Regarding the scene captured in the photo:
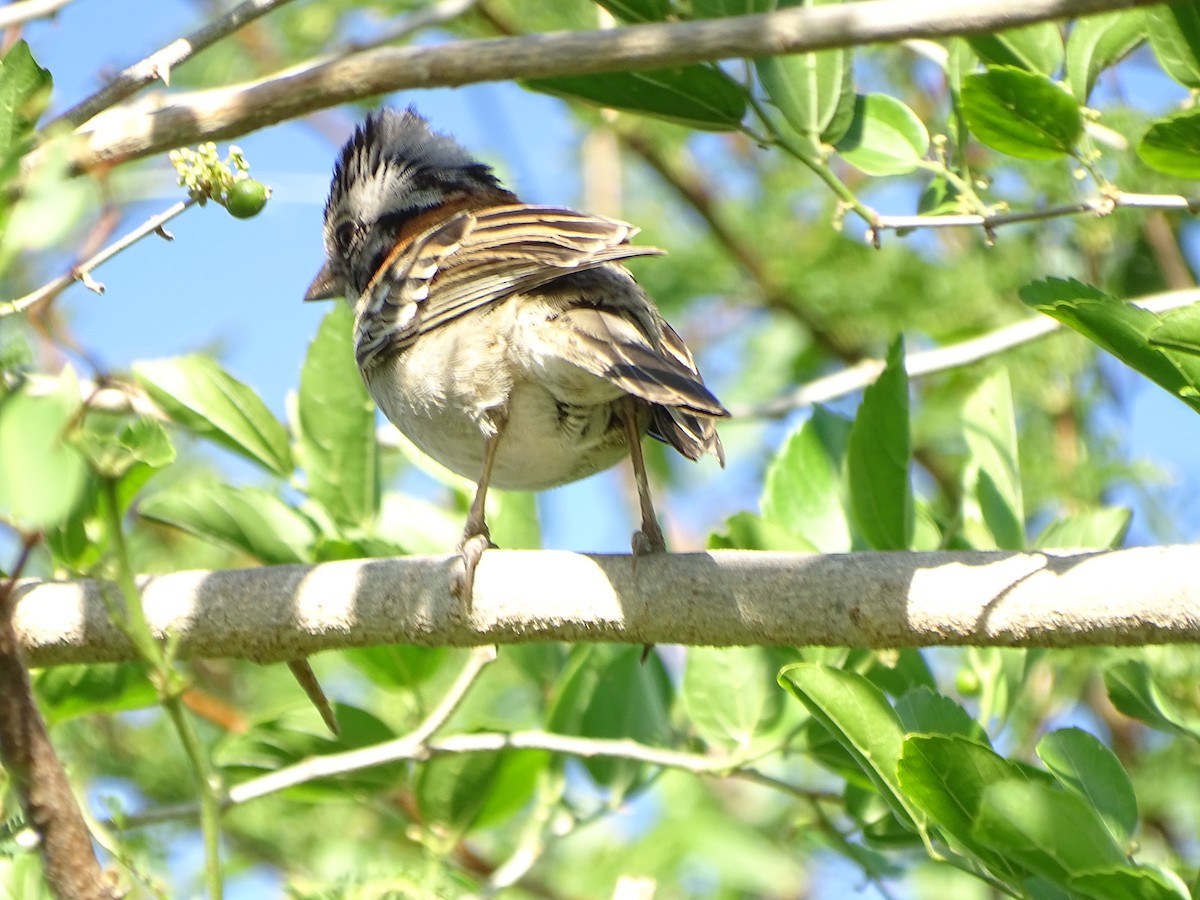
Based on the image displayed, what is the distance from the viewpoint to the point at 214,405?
312 cm

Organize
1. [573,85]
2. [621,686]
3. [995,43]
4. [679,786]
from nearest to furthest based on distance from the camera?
[573,85] < [995,43] < [621,686] < [679,786]

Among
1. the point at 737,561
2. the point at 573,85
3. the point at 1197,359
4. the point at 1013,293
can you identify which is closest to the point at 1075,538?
the point at 1197,359

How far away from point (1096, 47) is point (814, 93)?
557 mm

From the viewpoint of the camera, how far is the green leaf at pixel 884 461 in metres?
Answer: 2.71

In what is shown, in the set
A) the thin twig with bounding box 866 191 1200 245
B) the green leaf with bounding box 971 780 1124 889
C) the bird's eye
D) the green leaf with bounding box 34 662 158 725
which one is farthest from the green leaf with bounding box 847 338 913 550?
the bird's eye

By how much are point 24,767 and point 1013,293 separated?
406cm

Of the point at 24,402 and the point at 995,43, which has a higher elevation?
the point at 24,402

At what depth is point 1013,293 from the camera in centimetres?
486

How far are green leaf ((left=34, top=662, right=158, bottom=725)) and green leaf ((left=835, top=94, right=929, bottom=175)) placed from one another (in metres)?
1.86

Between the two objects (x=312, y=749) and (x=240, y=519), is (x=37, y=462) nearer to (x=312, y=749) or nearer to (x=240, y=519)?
(x=240, y=519)

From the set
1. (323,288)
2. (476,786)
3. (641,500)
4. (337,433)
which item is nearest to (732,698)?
(641,500)

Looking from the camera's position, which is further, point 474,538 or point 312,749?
point 312,749

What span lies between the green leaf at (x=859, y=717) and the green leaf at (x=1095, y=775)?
0.23 meters

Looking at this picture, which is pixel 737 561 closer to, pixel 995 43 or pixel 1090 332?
pixel 1090 332
